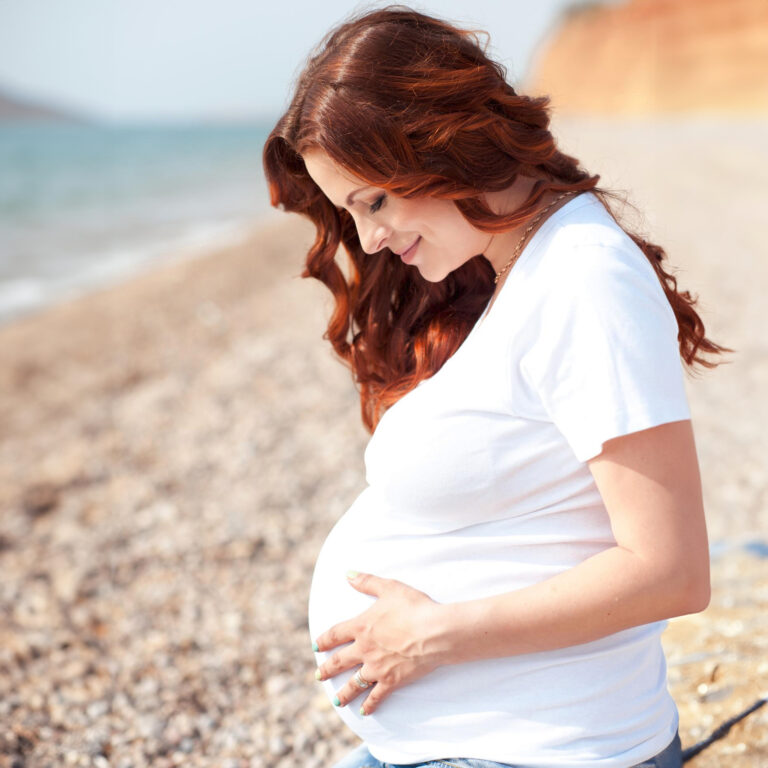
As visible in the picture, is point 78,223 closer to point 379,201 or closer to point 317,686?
point 317,686

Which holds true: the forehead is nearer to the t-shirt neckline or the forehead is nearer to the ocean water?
the t-shirt neckline

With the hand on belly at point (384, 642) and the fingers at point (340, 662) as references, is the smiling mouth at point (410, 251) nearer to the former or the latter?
the hand on belly at point (384, 642)

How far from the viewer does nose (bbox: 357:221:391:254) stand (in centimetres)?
139

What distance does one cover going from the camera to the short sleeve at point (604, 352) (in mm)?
1073

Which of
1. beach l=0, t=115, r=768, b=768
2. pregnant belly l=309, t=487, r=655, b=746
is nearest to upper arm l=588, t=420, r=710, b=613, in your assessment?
pregnant belly l=309, t=487, r=655, b=746

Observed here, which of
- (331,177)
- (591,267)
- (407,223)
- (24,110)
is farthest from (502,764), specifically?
(24,110)

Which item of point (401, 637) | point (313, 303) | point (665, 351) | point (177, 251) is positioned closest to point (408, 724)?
point (401, 637)

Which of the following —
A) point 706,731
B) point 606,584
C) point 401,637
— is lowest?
point 706,731

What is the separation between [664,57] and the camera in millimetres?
46562

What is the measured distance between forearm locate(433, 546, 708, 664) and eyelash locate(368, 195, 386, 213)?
26.7 inches

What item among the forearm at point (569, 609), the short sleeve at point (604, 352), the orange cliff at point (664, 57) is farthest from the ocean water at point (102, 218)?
the orange cliff at point (664, 57)

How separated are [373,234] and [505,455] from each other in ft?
1.52

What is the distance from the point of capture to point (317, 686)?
3066 mm

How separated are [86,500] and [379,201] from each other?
4126 mm
